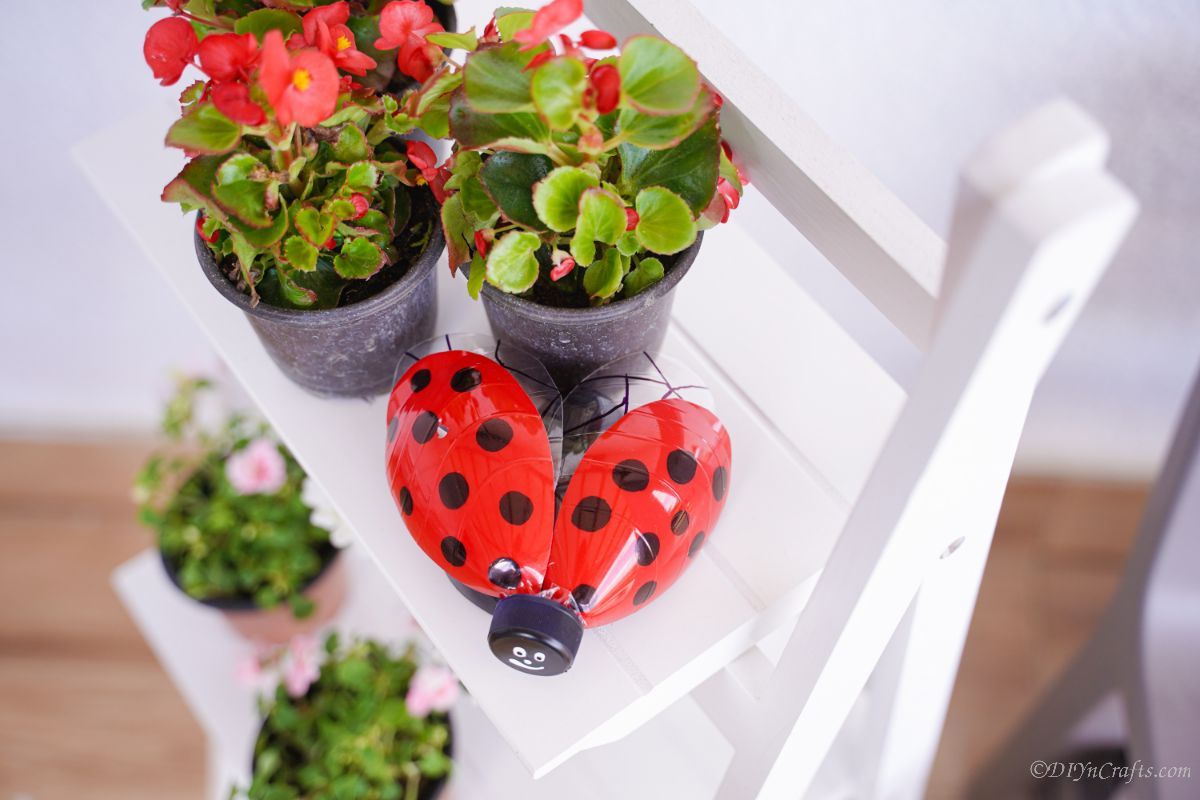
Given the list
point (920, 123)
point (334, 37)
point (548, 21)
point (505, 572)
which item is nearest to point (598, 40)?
point (548, 21)

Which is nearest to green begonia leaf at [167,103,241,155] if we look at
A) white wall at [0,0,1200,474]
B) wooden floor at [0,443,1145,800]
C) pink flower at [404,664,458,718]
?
white wall at [0,0,1200,474]

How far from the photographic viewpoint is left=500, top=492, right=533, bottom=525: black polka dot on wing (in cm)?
44

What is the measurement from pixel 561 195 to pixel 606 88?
52 mm

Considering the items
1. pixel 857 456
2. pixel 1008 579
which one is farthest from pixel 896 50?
pixel 1008 579

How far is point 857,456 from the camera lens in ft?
1.87

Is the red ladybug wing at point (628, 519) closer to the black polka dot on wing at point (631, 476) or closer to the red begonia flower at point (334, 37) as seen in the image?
the black polka dot on wing at point (631, 476)

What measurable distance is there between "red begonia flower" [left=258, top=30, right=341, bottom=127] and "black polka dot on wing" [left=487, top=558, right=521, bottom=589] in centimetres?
21

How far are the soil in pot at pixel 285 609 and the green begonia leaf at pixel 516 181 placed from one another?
0.75 meters

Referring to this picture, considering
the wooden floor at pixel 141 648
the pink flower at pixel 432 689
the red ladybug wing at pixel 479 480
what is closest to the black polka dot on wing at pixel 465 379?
the red ladybug wing at pixel 479 480

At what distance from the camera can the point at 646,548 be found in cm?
44

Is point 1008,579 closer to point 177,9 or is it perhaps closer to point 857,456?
point 857,456

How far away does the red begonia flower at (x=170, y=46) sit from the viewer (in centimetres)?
43

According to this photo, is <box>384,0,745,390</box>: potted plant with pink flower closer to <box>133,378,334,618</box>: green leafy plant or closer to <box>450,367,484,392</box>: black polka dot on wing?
<box>450,367,484,392</box>: black polka dot on wing

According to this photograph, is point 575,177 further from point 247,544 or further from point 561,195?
point 247,544
